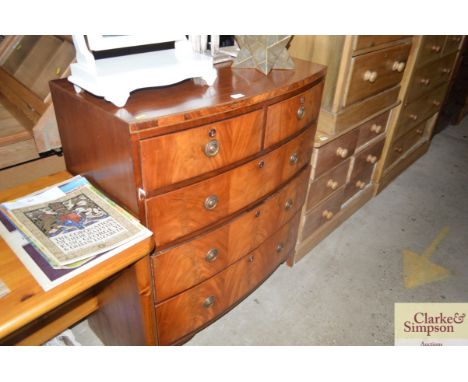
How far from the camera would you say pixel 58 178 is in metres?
1.35

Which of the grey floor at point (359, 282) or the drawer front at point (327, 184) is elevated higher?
the drawer front at point (327, 184)

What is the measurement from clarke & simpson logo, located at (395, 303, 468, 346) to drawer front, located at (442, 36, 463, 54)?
1.83 meters

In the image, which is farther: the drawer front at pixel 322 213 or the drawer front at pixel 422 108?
the drawer front at pixel 422 108

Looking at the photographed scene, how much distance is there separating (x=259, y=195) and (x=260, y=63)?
52 centimetres

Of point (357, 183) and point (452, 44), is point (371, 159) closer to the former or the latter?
point (357, 183)

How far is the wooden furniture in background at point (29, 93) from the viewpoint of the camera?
52.6 inches

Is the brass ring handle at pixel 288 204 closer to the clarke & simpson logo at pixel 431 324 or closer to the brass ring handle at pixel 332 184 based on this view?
the brass ring handle at pixel 332 184

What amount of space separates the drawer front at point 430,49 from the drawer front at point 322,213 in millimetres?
1012

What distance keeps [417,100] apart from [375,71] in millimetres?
983

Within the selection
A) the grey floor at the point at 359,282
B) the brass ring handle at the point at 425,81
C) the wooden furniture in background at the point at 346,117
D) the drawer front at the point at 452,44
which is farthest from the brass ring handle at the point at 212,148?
the drawer front at the point at 452,44

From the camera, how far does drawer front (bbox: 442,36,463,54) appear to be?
260cm

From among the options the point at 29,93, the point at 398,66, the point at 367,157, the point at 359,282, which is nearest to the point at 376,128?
the point at 367,157

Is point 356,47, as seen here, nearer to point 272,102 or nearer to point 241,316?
point 272,102
